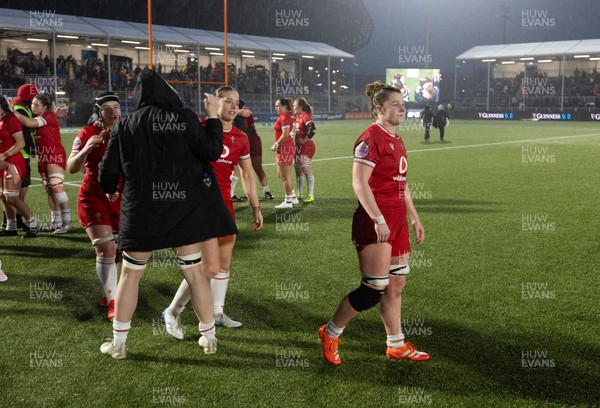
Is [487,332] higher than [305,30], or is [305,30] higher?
[305,30]

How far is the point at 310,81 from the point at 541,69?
25.2m

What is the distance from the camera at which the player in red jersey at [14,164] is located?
8320mm

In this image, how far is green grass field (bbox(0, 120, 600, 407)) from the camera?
4199 mm

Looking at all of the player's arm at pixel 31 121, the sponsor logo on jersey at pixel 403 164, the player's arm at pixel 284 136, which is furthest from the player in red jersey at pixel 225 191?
the player's arm at pixel 284 136

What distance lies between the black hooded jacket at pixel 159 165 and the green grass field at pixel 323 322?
3.52 ft

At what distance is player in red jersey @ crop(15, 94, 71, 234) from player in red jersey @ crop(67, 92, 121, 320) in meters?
3.90

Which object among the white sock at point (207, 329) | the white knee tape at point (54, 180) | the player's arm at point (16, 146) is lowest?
the white sock at point (207, 329)

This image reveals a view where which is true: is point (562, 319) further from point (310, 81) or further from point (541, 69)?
point (541, 69)

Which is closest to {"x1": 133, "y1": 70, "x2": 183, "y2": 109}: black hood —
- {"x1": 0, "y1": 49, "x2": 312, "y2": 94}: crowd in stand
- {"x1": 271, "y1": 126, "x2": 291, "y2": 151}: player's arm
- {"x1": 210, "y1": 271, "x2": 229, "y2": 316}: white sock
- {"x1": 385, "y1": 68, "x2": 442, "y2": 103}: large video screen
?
{"x1": 210, "y1": 271, "x2": 229, "y2": 316}: white sock

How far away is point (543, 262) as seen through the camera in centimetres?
753

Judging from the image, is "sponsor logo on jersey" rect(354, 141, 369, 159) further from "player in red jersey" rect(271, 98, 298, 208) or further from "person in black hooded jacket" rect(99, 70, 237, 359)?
"player in red jersey" rect(271, 98, 298, 208)

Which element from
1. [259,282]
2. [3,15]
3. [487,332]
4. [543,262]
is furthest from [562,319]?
[3,15]

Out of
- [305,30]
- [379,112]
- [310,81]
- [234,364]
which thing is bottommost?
[234,364]

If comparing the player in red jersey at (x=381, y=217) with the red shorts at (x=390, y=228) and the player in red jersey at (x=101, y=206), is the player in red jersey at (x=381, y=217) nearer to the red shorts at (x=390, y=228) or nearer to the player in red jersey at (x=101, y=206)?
the red shorts at (x=390, y=228)
